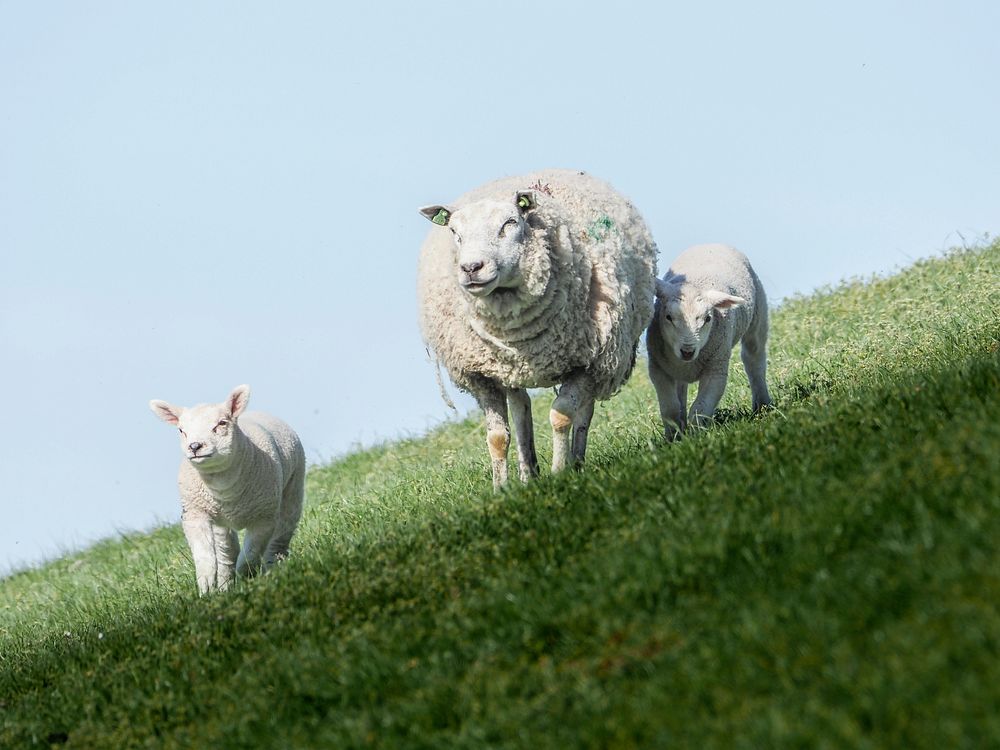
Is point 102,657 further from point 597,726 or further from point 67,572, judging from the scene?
point 67,572

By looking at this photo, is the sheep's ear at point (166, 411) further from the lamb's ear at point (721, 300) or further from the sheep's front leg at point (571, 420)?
the lamb's ear at point (721, 300)

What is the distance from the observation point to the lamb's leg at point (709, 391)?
9.88 metres

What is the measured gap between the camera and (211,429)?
8.41 m

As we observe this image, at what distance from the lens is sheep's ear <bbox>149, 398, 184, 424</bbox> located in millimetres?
8617

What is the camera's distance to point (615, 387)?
29.8 feet

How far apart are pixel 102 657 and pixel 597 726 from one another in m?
3.56

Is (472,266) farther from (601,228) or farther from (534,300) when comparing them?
(601,228)

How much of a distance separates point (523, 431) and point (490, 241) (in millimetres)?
1684

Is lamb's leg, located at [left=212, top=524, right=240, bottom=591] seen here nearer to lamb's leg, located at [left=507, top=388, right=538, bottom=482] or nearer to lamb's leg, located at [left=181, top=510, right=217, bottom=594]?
lamb's leg, located at [left=181, top=510, right=217, bottom=594]

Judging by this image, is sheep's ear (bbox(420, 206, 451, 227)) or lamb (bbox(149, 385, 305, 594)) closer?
lamb (bbox(149, 385, 305, 594))

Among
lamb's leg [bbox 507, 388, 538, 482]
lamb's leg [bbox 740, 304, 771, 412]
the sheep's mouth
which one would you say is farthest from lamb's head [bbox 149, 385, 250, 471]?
lamb's leg [bbox 740, 304, 771, 412]

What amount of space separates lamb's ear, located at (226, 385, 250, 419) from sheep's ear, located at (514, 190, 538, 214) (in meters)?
2.14

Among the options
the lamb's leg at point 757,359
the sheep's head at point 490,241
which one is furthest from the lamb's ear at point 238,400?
the lamb's leg at point 757,359

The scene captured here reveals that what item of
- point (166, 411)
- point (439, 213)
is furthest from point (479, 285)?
point (166, 411)
